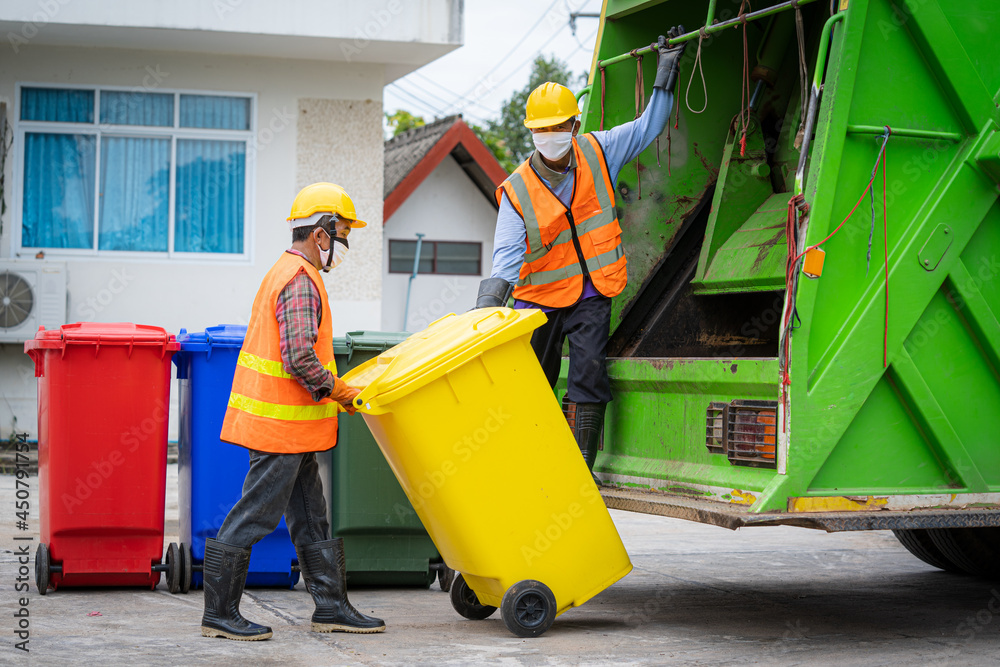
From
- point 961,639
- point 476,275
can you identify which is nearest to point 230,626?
point 961,639

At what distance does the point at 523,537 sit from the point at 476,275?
1646 cm

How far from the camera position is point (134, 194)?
10.8 m

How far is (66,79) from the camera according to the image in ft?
34.5

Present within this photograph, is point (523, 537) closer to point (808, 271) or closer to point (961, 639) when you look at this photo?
point (808, 271)

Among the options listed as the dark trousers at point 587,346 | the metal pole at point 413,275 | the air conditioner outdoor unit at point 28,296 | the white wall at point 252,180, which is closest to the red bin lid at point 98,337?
the dark trousers at point 587,346

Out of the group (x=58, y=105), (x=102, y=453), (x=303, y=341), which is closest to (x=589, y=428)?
(x=303, y=341)

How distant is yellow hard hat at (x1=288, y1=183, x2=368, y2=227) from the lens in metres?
4.24

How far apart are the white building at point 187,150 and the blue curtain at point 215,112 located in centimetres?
1

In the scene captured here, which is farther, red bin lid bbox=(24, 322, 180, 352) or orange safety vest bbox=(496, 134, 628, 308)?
red bin lid bbox=(24, 322, 180, 352)

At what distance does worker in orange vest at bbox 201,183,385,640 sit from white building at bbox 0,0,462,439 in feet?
22.3

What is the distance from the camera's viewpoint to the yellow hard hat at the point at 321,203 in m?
4.24

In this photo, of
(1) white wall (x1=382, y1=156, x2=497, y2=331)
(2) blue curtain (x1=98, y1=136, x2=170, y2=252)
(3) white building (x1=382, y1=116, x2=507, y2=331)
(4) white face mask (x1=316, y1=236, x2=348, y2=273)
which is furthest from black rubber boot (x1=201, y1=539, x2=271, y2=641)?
(1) white wall (x1=382, y1=156, x2=497, y2=331)

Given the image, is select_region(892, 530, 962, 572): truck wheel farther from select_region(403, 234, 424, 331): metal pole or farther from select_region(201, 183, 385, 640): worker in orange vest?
select_region(403, 234, 424, 331): metal pole

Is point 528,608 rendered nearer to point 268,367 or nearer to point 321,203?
point 268,367
